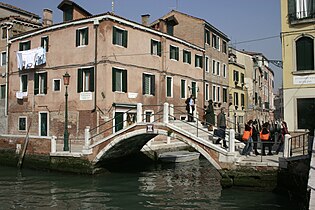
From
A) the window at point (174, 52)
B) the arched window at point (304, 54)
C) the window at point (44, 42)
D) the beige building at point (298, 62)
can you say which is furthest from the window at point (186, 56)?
the arched window at point (304, 54)

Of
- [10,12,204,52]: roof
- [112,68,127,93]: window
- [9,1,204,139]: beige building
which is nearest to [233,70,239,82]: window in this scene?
[9,1,204,139]: beige building

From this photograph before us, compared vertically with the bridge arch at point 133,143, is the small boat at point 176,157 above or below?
below

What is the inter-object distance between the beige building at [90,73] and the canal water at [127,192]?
3.17m

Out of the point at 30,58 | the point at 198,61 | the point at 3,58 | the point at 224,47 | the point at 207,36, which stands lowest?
the point at 30,58

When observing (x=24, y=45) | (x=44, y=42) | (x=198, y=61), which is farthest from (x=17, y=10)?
(x=198, y=61)

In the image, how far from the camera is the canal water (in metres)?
10.1

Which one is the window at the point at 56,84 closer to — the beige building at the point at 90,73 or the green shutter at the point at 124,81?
the beige building at the point at 90,73

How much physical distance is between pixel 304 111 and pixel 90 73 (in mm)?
10497

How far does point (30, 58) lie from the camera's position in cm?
2014

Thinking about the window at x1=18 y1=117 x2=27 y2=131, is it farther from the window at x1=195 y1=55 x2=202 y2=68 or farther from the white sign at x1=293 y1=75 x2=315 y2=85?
the white sign at x1=293 y1=75 x2=315 y2=85

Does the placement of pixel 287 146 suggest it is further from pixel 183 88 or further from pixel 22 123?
pixel 22 123

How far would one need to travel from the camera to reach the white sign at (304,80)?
Result: 40.9ft

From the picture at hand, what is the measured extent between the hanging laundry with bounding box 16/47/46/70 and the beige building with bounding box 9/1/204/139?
0.20 feet

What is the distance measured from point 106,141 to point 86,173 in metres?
1.67
